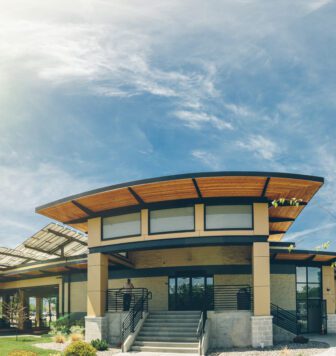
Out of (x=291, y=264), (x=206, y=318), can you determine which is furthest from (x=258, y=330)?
(x=291, y=264)

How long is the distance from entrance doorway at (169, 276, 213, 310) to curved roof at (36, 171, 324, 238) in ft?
18.1

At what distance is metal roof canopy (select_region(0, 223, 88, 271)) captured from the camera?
98.4ft

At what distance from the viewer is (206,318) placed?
21516mm

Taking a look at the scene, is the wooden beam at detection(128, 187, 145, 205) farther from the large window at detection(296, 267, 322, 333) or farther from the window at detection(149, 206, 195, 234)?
the large window at detection(296, 267, 322, 333)

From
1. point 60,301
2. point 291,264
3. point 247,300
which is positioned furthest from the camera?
point 60,301

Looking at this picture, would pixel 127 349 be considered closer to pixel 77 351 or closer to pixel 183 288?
pixel 77 351

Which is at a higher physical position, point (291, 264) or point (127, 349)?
point (291, 264)

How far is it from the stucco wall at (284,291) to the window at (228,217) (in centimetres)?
670

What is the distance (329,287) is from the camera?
28969mm

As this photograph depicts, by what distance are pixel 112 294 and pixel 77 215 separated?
5126mm

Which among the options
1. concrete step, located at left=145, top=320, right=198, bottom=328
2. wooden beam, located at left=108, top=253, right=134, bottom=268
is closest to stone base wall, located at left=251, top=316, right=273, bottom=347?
concrete step, located at left=145, top=320, right=198, bottom=328

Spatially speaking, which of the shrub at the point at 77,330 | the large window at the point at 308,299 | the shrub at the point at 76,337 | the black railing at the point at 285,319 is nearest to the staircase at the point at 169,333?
the shrub at the point at 76,337

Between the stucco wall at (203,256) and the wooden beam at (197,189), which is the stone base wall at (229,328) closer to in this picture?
the stucco wall at (203,256)

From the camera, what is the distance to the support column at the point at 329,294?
93.7 feet
